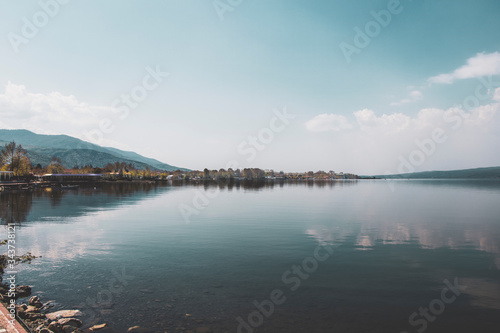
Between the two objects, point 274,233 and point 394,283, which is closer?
point 394,283

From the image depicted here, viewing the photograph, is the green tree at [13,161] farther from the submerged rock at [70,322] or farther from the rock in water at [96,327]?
the rock in water at [96,327]

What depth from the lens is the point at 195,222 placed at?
49312 millimetres

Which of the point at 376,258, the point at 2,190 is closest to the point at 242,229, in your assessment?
the point at 376,258

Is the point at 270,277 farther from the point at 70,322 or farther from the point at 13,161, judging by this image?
the point at 13,161

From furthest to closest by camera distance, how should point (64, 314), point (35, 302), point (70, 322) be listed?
point (35, 302) → point (64, 314) → point (70, 322)

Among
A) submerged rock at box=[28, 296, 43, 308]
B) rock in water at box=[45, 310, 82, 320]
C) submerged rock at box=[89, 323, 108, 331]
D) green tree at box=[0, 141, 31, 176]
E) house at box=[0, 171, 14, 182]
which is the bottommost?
submerged rock at box=[89, 323, 108, 331]

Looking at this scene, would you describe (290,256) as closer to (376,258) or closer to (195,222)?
(376,258)

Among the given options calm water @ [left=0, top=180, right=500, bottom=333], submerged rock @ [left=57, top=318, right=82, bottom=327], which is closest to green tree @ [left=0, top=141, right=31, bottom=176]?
calm water @ [left=0, top=180, right=500, bottom=333]

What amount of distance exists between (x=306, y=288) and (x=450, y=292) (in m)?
10.1

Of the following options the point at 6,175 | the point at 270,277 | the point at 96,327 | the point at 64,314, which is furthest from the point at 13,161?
the point at 270,277

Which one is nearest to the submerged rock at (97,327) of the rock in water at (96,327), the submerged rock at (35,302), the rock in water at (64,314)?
the rock in water at (96,327)

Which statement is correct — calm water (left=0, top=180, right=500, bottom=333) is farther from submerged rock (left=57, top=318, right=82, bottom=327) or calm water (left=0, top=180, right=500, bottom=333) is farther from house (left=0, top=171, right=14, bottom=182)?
house (left=0, top=171, right=14, bottom=182)

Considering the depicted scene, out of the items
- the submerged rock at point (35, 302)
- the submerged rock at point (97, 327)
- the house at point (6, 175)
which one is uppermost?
the house at point (6, 175)

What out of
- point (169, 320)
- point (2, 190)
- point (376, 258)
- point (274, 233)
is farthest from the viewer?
point (2, 190)
